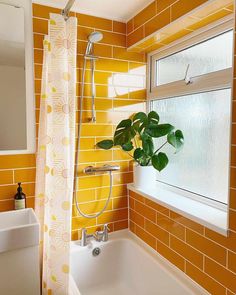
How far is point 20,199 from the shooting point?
1.67 m

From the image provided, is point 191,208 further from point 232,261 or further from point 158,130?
point 158,130

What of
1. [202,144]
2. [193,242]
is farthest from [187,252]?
[202,144]

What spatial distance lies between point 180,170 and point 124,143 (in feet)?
1.56

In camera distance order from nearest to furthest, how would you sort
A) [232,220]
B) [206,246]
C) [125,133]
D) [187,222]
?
[232,220], [206,246], [187,222], [125,133]

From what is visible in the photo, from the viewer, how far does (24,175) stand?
174cm

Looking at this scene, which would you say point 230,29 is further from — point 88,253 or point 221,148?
point 88,253

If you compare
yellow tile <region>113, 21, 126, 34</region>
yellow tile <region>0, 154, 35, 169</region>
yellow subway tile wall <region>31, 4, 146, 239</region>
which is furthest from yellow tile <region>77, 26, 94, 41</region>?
yellow tile <region>0, 154, 35, 169</region>

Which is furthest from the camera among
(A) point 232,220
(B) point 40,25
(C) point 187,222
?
(B) point 40,25

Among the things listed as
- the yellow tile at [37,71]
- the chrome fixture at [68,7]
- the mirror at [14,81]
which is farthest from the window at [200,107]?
the mirror at [14,81]

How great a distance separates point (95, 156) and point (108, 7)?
1.12 m

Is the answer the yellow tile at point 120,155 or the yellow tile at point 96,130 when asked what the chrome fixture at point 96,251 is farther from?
the yellow tile at point 96,130

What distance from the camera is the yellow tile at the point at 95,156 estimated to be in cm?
193

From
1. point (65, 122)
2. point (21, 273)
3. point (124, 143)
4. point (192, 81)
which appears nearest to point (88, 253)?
point (21, 273)

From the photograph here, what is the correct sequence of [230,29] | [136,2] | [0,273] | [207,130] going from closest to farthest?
[0,273], [230,29], [207,130], [136,2]
